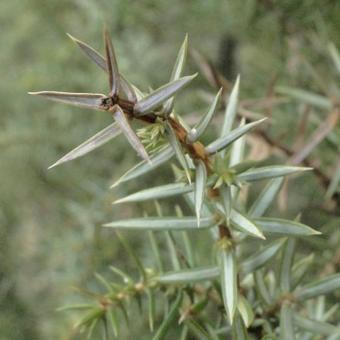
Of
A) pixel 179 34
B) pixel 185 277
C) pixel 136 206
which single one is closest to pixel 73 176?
pixel 136 206

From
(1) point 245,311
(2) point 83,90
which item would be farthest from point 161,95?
(2) point 83,90

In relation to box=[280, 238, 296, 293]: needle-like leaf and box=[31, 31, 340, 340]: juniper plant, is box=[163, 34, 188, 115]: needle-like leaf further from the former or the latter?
box=[280, 238, 296, 293]: needle-like leaf

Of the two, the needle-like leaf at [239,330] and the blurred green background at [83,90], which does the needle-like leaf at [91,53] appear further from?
the blurred green background at [83,90]

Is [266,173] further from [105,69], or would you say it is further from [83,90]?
[83,90]

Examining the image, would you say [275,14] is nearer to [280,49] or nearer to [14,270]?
[280,49]

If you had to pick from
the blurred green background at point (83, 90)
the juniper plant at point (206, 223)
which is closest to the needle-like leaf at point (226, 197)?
the juniper plant at point (206, 223)

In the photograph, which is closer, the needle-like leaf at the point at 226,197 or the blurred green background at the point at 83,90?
the needle-like leaf at the point at 226,197

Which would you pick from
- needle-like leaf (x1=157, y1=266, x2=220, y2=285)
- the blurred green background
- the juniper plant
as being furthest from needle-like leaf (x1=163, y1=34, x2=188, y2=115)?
the blurred green background
